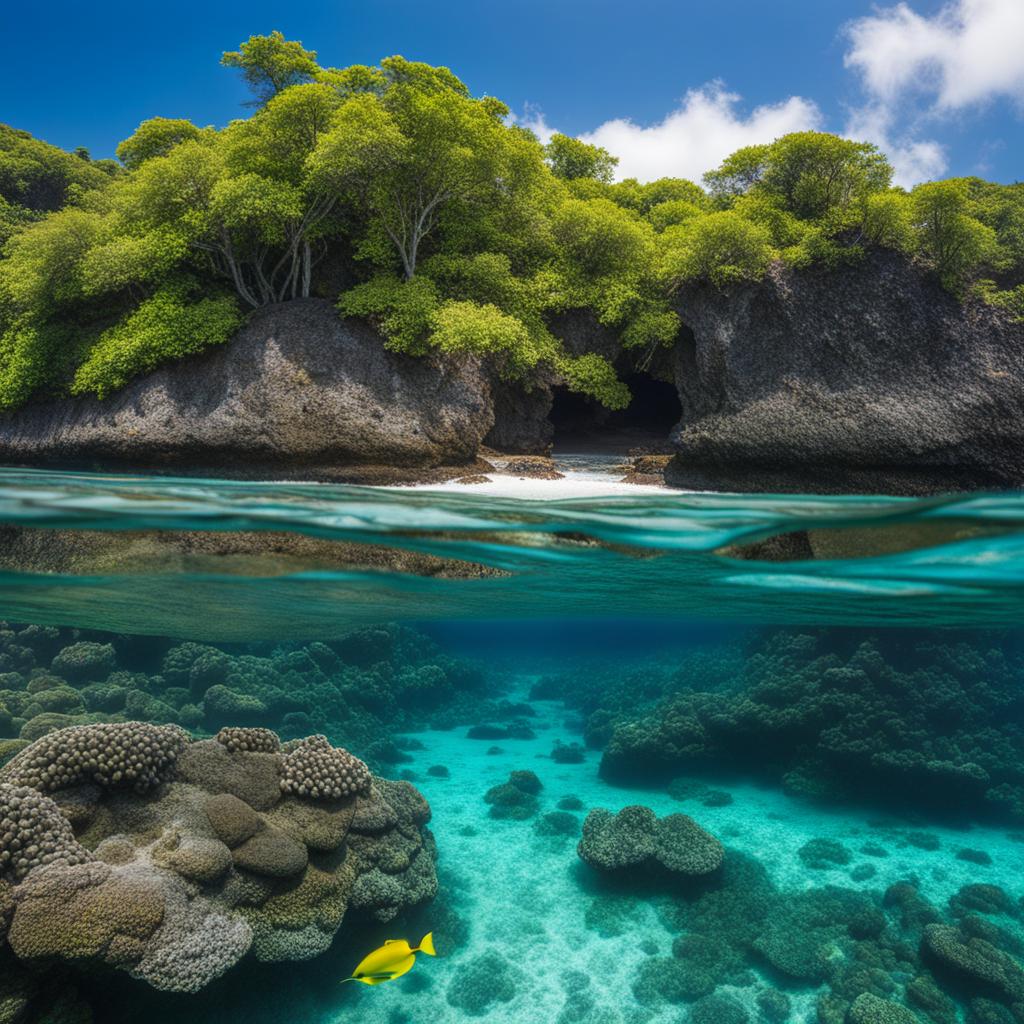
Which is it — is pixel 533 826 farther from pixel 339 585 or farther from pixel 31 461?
pixel 31 461

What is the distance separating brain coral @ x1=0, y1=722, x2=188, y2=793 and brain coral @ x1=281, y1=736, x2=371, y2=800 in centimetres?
158

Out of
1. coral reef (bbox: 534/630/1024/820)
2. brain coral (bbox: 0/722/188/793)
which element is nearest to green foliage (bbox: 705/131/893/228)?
coral reef (bbox: 534/630/1024/820)

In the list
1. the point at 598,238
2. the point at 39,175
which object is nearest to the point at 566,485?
the point at 598,238

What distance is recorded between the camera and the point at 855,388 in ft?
47.5

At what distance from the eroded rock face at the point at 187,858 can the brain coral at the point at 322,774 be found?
50mm

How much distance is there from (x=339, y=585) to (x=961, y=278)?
15704mm

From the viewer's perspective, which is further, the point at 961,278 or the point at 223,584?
the point at 961,278

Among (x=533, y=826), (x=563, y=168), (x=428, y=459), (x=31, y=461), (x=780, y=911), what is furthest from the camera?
(x=563, y=168)

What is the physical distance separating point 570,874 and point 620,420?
16930mm

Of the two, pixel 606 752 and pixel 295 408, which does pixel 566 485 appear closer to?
pixel 295 408

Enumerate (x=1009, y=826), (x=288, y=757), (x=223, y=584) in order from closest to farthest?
(x=288, y=757) < (x=223, y=584) < (x=1009, y=826)

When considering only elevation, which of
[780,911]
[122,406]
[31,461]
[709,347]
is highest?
[709,347]

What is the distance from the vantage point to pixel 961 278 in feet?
47.8

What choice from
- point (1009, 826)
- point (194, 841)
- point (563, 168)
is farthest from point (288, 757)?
point (563, 168)
